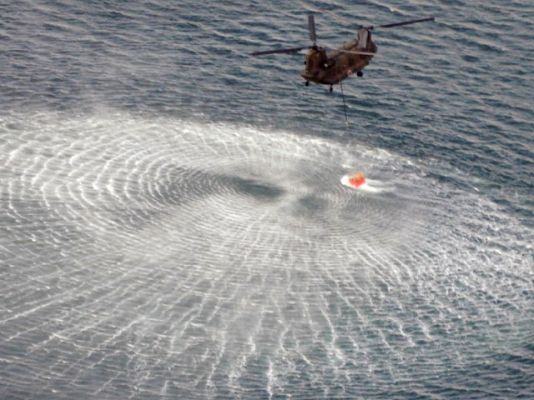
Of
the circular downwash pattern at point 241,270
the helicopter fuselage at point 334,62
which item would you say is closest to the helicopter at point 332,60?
the helicopter fuselage at point 334,62

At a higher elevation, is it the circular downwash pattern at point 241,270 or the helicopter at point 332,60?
the helicopter at point 332,60

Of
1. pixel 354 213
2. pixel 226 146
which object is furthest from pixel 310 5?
pixel 354 213

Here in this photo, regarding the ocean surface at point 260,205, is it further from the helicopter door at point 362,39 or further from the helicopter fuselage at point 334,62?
the helicopter door at point 362,39

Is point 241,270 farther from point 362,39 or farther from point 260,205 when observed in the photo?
point 362,39

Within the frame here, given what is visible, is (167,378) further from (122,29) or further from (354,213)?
(122,29)

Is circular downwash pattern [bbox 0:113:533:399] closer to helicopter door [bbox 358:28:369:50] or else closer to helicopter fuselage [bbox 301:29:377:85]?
helicopter fuselage [bbox 301:29:377:85]

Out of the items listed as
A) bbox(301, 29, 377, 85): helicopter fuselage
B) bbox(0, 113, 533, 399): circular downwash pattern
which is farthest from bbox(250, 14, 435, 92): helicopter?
bbox(0, 113, 533, 399): circular downwash pattern
